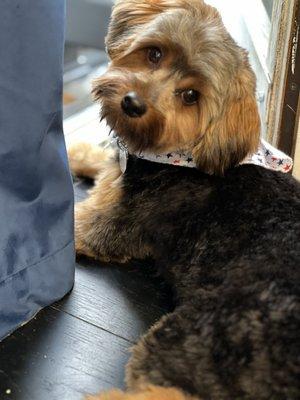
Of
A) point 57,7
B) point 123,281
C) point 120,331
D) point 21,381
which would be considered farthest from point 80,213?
point 57,7

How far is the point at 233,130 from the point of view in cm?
172

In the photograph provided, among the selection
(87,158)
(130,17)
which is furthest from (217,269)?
(87,158)

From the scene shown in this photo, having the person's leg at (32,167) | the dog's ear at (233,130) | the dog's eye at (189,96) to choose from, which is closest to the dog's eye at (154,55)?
the dog's eye at (189,96)

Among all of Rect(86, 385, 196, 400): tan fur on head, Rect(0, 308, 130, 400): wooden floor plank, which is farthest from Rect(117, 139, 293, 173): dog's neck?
Rect(86, 385, 196, 400): tan fur on head

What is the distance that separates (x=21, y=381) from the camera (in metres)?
1.62

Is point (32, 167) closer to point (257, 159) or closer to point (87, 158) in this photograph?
point (257, 159)

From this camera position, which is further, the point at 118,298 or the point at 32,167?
the point at 118,298

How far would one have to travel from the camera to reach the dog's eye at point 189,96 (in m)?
1.73

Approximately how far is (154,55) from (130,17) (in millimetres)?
139

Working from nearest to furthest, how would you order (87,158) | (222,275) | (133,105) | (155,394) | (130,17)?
1. (155,394)
2. (222,275)
3. (133,105)
4. (130,17)
5. (87,158)

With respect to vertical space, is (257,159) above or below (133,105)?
below

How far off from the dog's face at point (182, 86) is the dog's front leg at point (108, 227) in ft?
0.95

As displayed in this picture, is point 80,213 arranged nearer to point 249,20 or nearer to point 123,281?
point 123,281

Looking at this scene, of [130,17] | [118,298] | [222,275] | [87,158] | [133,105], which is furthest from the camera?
[87,158]
